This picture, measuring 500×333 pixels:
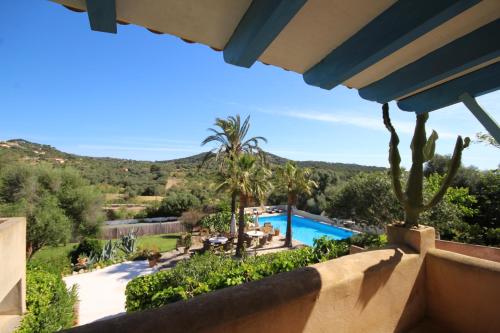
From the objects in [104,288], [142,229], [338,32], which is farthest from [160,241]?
[338,32]

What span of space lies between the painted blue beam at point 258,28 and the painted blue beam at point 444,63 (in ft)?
4.62

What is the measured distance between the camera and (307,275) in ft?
7.26

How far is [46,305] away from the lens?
26.6 feet

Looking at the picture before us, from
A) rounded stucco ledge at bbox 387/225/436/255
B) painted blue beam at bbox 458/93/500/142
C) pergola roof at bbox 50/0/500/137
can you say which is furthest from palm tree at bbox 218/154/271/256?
pergola roof at bbox 50/0/500/137

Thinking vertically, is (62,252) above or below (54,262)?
below

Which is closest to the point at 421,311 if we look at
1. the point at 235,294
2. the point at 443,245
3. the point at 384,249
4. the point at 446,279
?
the point at 446,279

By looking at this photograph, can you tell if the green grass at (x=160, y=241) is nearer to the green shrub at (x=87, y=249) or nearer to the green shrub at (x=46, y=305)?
the green shrub at (x=87, y=249)

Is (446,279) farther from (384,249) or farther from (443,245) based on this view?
(443,245)

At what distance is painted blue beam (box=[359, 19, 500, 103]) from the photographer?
191cm

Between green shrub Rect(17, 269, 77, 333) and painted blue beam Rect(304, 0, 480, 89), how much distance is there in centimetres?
801

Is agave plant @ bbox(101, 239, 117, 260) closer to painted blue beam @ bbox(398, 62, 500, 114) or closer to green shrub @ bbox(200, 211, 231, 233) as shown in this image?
green shrub @ bbox(200, 211, 231, 233)

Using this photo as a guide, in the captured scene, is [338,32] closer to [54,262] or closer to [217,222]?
[54,262]

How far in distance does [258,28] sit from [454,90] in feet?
7.14

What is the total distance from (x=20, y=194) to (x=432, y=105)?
24531mm
